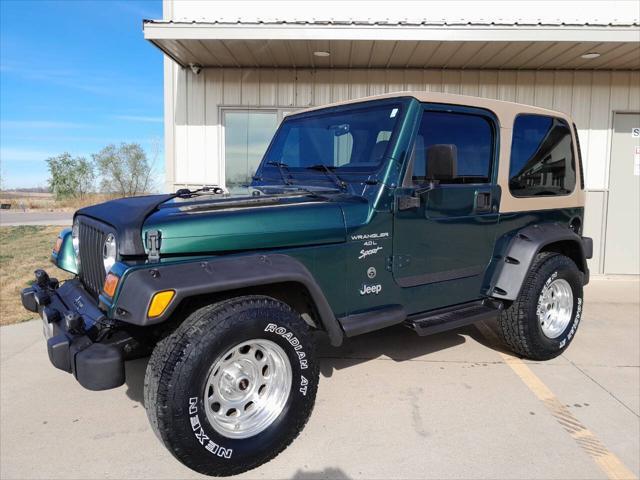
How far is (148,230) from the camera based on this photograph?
96.8 inches

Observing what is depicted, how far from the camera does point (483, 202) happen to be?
363 cm

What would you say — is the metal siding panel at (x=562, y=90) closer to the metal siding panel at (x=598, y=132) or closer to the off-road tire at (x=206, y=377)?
the metal siding panel at (x=598, y=132)

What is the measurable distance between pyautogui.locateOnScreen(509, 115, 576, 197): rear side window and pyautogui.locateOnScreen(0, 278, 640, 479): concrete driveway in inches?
60.0

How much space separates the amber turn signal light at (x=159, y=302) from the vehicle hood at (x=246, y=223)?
0.29 meters

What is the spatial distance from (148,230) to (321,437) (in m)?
1.60

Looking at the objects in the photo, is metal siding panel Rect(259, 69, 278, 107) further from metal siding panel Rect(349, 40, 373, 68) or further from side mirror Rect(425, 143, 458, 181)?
side mirror Rect(425, 143, 458, 181)

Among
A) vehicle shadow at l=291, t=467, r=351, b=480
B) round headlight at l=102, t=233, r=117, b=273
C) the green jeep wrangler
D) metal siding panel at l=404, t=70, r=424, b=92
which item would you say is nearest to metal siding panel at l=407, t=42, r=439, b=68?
metal siding panel at l=404, t=70, r=424, b=92

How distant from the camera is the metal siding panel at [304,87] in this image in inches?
301

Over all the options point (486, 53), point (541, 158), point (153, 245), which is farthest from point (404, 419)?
point (486, 53)

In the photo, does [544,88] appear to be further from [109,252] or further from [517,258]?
[109,252]

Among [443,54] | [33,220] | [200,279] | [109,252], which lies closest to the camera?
[200,279]

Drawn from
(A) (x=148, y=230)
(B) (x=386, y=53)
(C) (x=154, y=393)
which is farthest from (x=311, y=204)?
(B) (x=386, y=53)

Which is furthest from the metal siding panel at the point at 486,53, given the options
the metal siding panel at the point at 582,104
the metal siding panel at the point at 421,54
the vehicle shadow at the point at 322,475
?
the vehicle shadow at the point at 322,475

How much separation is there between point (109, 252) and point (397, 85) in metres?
6.11
